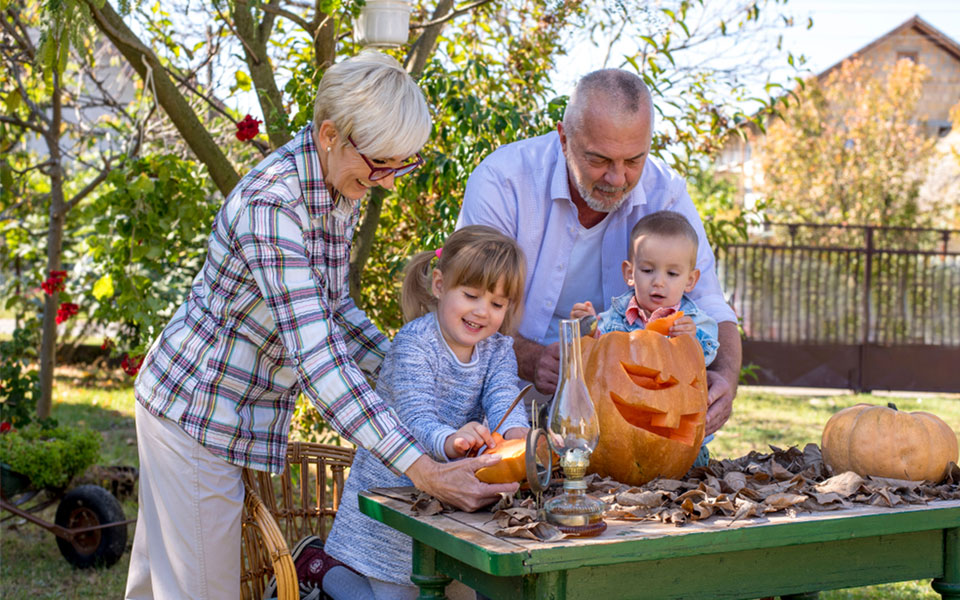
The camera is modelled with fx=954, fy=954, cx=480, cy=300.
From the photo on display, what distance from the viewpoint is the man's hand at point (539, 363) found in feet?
9.20

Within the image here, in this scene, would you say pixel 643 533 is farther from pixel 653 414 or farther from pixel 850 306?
pixel 850 306

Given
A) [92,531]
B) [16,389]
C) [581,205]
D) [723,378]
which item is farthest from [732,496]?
[16,389]

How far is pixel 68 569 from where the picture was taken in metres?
4.69

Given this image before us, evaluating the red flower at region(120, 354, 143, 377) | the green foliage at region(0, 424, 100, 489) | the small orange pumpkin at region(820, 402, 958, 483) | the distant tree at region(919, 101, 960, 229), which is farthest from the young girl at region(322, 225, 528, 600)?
the distant tree at region(919, 101, 960, 229)

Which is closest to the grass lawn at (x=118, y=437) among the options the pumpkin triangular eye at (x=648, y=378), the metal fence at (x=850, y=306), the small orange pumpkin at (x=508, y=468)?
the metal fence at (x=850, y=306)

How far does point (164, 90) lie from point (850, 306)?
10.5m

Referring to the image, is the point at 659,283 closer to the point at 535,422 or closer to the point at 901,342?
the point at 535,422

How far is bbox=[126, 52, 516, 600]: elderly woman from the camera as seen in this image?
220 centimetres

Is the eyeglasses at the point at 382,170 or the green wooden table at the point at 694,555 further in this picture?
the eyeglasses at the point at 382,170

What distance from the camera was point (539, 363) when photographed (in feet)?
9.32

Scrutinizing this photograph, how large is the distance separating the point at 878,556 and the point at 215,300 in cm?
170

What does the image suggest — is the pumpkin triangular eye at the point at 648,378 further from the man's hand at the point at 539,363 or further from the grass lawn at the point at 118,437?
the grass lawn at the point at 118,437

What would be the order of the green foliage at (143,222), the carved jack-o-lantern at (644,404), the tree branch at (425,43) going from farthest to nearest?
the tree branch at (425,43)
the green foliage at (143,222)
the carved jack-o-lantern at (644,404)

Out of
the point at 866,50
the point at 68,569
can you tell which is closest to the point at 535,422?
the point at 68,569
